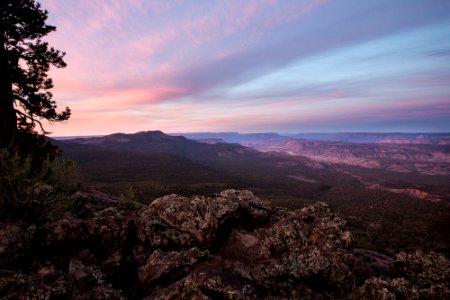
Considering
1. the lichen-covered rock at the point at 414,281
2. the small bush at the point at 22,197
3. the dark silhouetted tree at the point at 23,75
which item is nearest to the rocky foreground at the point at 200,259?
the lichen-covered rock at the point at 414,281

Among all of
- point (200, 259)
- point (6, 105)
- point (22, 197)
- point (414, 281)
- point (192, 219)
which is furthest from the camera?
point (6, 105)

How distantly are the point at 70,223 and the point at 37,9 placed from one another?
16843mm

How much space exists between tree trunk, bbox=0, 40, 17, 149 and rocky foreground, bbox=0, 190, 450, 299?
1261 centimetres

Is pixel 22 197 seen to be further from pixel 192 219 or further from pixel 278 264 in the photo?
pixel 278 264

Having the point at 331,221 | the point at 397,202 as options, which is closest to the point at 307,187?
the point at 397,202

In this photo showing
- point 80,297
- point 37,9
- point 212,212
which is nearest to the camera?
point 80,297

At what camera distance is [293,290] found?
32.5 feet

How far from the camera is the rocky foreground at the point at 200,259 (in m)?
8.70

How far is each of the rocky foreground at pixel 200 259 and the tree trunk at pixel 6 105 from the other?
12.6m

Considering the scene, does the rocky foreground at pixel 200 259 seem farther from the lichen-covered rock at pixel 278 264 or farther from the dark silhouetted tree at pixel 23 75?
the dark silhouetted tree at pixel 23 75

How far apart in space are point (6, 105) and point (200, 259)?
18.7 meters

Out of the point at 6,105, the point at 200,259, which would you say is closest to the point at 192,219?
the point at 200,259

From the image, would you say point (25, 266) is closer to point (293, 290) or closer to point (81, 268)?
point (81, 268)

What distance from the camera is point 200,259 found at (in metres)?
10.6
